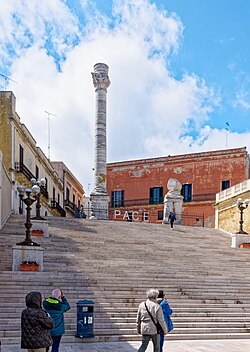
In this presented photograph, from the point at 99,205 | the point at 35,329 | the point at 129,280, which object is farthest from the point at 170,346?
the point at 99,205

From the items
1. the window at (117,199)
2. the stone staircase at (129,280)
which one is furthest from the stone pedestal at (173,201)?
the window at (117,199)

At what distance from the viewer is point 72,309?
1189 centimetres

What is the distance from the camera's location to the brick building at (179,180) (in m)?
41.0

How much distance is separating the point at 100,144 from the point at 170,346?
24.4m

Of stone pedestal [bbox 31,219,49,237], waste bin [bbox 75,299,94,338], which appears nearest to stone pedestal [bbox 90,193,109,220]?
stone pedestal [bbox 31,219,49,237]

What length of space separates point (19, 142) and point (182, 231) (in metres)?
12.5

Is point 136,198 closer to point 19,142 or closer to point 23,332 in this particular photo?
point 19,142

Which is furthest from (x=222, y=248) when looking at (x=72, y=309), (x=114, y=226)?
(x=72, y=309)

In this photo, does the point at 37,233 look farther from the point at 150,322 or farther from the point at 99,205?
the point at 150,322

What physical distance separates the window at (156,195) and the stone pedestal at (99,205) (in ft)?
37.4

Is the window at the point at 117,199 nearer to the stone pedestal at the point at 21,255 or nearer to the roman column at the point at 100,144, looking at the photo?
the roman column at the point at 100,144

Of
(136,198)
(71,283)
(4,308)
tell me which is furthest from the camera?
(136,198)

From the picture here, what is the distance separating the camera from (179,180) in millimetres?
43219

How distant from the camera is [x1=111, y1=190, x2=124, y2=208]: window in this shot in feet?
150
